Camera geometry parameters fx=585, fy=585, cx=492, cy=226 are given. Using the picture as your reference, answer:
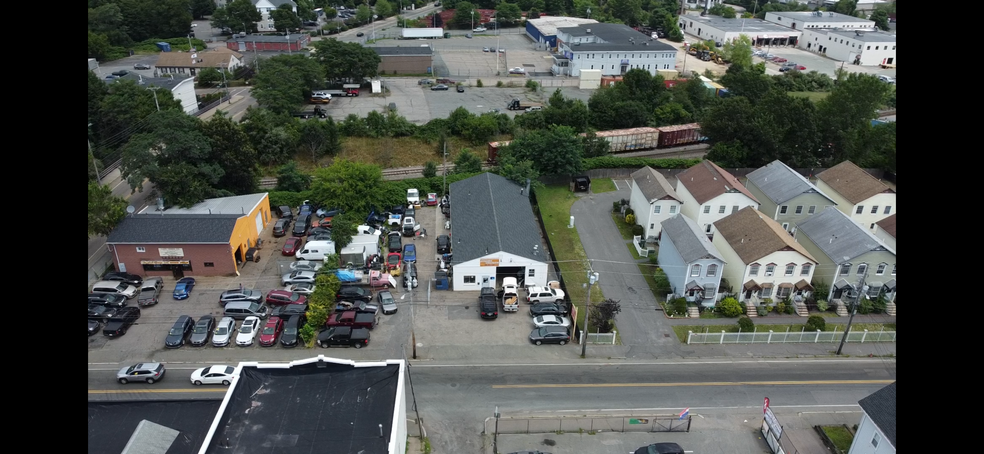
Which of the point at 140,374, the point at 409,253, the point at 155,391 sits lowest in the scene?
the point at 155,391

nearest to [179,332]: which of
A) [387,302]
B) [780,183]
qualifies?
[387,302]

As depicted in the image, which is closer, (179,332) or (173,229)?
(179,332)

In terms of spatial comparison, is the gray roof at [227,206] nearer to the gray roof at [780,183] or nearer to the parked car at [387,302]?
the parked car at [387,302]

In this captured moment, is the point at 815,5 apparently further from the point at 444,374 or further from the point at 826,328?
the point at 444,374

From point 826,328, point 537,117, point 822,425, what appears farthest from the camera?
point 537,117

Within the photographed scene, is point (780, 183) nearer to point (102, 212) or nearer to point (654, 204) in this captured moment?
point (654, 204)

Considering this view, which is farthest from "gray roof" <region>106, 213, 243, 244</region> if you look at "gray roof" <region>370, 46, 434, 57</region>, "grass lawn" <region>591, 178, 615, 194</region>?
"gray roof" <region>370, 46, 434, 57</region>
